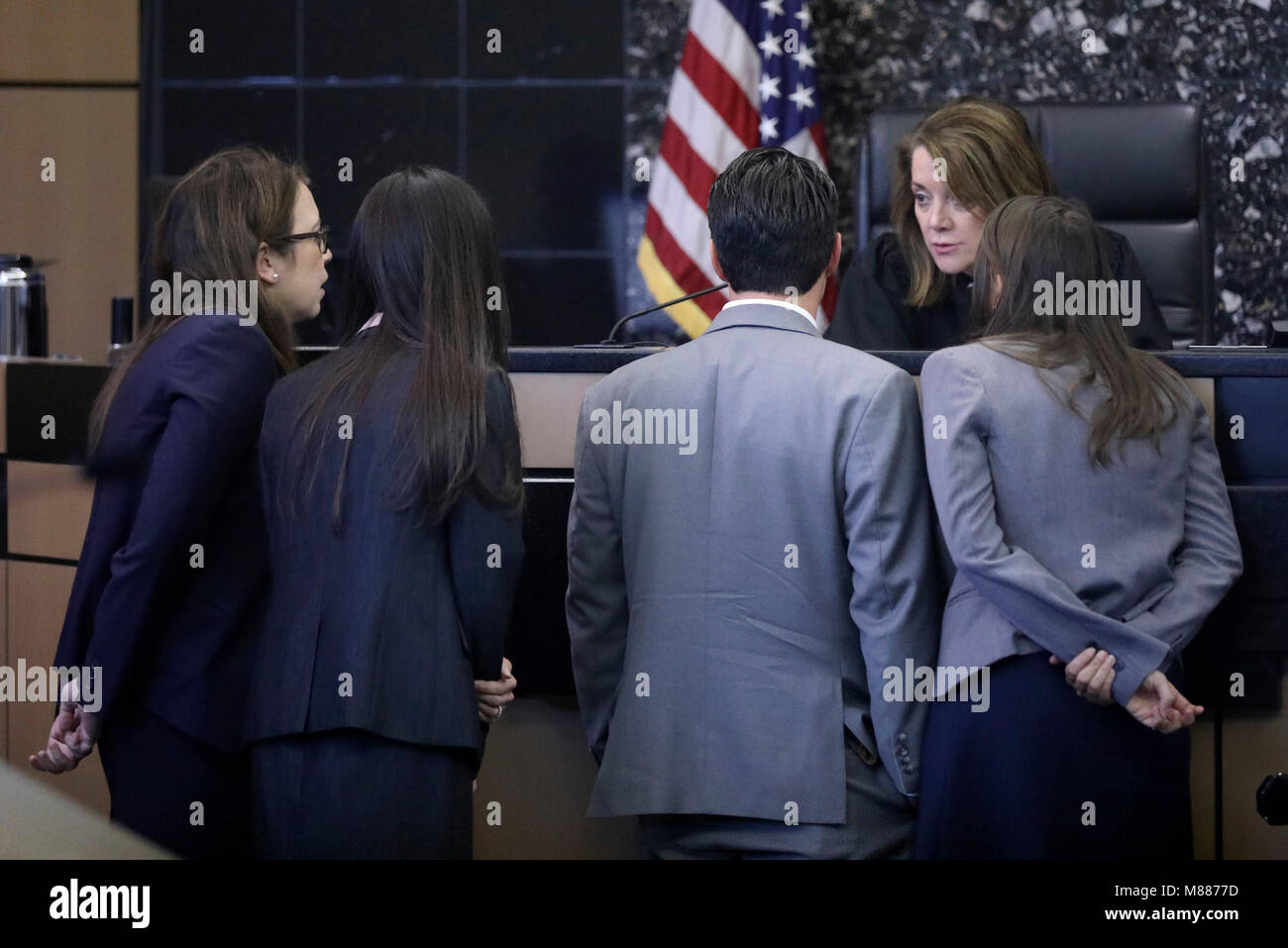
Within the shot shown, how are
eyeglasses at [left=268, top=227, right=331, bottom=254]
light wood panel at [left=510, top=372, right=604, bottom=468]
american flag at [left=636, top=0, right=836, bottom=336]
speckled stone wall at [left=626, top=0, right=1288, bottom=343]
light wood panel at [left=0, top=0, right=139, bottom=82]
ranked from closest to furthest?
1. eyeglasses at [left=268, top=227, right=331, bottom=254]
2. light wood panel at [left=510, top=372, right=604, bottom=468]
3. american flag at [left=636, top=0, right=836, bottom=336]
4. speckled stone wall at [left=626, top=0, right=1288, bottom=343]
5. light wood panel at [left=0, top=0, right=139, bottom=82]

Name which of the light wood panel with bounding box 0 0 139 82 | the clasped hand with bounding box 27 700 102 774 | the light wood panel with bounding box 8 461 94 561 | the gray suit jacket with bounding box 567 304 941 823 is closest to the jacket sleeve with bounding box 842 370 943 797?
the gray suit jacket with bounding box 567 304 941 823

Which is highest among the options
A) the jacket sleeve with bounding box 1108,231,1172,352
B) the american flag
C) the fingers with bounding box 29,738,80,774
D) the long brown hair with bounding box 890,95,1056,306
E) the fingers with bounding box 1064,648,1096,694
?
the american flag

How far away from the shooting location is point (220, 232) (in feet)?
5.90

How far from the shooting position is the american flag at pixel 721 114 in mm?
4082

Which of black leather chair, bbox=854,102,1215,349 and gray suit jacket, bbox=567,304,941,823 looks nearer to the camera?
gray suit jacket, bbox=567,304,941,823

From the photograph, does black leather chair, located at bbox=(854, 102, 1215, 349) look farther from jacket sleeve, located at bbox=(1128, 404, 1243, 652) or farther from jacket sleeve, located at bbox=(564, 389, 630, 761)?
jacket sleeve, located at bbox=(564, 389, 630, 761)

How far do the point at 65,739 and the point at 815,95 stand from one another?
304 cm

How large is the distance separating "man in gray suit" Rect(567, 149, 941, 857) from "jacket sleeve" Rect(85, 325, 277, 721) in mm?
448

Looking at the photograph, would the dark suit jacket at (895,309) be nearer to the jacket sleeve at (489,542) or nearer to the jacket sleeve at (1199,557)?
the jacket sleeve at (1199,557)

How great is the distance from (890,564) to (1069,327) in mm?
403

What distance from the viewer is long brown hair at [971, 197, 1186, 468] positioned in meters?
1.70

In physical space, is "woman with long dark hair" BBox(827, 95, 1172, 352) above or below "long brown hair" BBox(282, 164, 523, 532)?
above

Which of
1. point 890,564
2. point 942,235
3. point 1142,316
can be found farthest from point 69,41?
point 890,564

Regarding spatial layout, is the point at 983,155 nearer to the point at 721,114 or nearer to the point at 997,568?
the point at 997,568
